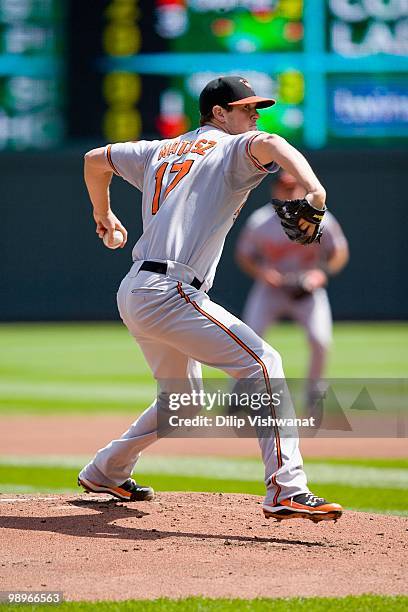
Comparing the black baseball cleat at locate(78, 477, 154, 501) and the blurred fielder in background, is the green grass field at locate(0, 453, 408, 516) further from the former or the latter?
the blurred fielder in background

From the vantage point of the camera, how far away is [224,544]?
436 cm

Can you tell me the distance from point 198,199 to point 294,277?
4893 millimetres

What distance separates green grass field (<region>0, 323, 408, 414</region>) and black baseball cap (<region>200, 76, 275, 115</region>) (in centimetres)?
511

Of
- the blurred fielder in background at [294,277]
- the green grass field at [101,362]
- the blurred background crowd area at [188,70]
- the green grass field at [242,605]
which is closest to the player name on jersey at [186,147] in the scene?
the green grass field at [242,605]

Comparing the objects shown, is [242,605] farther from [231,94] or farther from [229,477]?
[229,477]

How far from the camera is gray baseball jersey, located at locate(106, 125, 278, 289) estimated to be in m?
4.47

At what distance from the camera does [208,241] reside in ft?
14.9

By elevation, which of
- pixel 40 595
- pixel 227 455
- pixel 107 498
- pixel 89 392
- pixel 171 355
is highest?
pixel 171 355

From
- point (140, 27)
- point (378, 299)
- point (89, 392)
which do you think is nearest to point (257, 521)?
point (89, 392)

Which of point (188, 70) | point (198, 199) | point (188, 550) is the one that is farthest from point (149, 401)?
point (188, 70)

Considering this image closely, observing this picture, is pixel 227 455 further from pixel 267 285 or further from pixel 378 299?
pixel 378 299

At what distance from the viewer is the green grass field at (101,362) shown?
10297mm

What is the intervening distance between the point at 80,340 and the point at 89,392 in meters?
6.13

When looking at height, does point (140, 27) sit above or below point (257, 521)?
above
